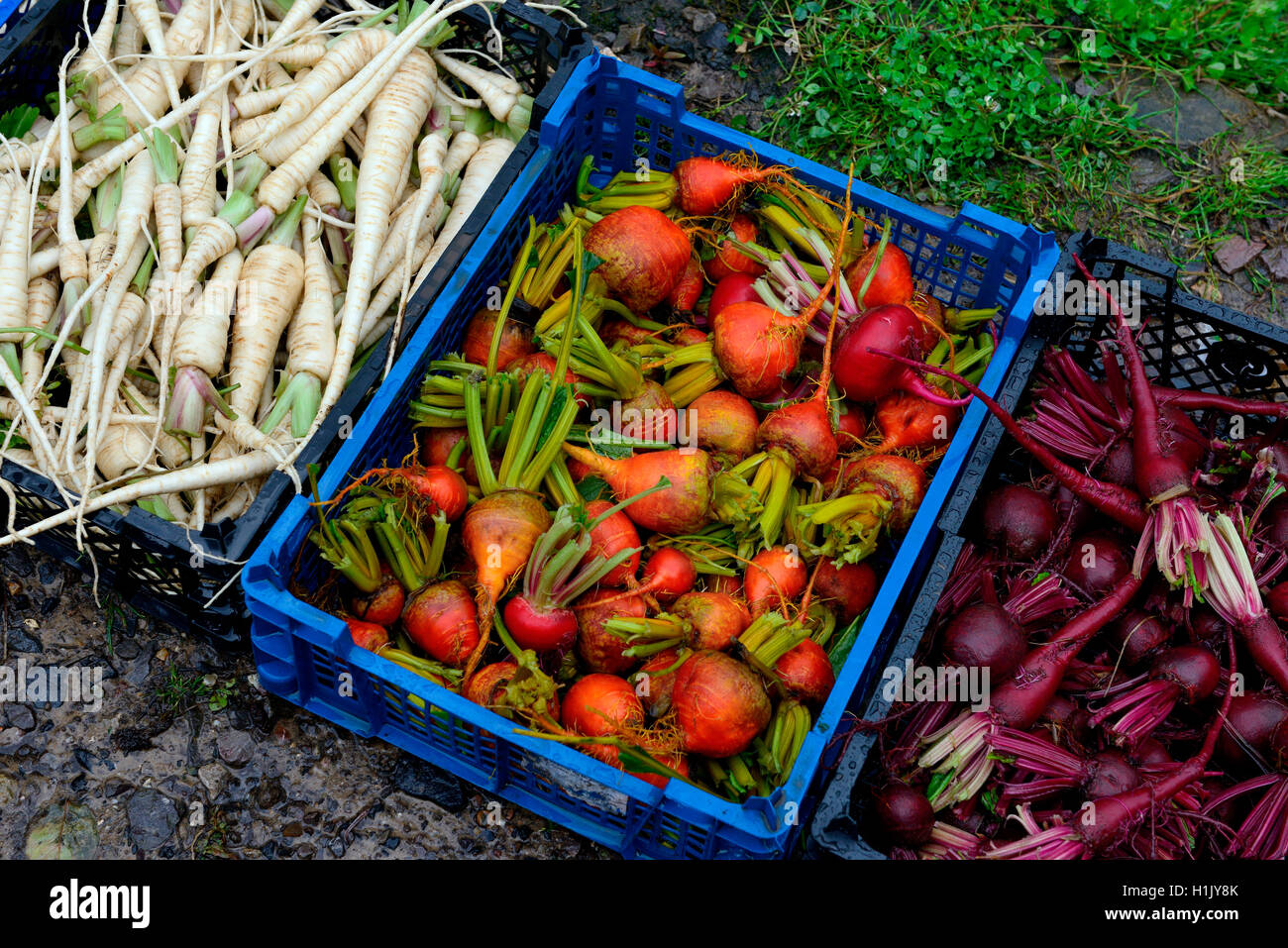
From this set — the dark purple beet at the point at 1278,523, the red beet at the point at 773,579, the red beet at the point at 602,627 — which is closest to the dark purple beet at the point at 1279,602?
the dark purple beet at the point at 1278,523

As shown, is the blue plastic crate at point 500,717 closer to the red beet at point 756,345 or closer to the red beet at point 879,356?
the red beet at point 879,356

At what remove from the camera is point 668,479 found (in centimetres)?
306

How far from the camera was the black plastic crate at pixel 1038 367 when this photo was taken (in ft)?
9.82

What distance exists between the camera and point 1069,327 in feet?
11.6

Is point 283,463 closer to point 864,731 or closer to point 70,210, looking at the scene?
point 70,210

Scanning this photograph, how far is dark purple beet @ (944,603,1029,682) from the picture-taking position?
9.84 ft

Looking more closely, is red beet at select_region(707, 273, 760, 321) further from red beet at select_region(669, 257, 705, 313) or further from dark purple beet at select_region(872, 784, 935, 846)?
dark purple beet at select_region(872, 784, 935, 846)

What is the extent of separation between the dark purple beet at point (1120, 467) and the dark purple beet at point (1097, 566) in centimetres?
18

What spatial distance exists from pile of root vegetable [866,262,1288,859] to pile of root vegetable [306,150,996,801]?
Answer: 32 centimetres

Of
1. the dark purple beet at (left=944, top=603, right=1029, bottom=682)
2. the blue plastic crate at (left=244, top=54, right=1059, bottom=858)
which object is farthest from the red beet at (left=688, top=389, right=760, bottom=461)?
the dark purple beet at (left=944, top=603, right=1029, bottom=682)

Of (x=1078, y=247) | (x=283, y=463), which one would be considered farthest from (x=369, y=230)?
(x=1078, y=247)

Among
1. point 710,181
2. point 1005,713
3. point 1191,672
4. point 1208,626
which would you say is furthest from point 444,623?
point 1208,626

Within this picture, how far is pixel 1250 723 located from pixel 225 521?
111 inches
